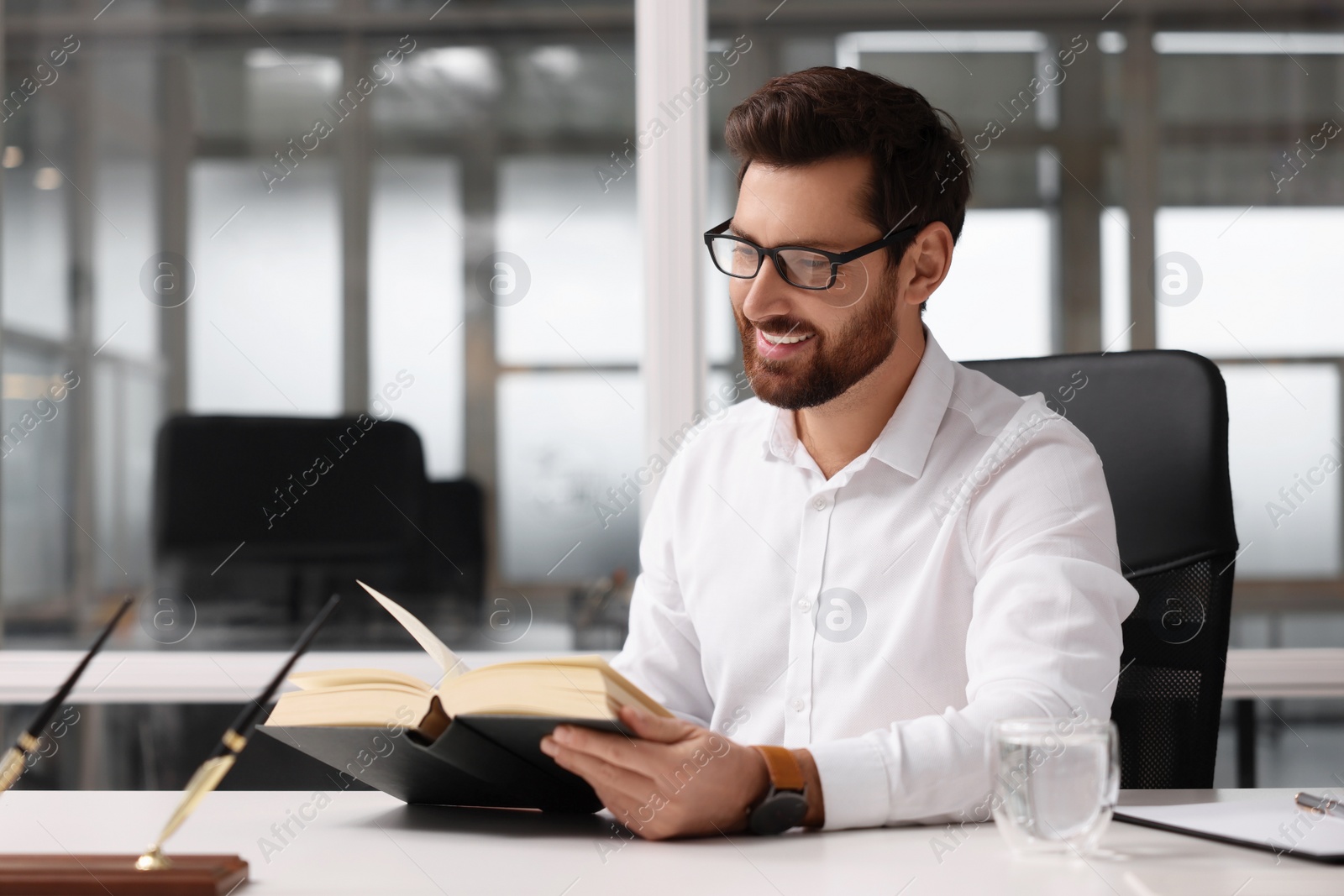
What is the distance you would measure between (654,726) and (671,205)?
1.54 metres

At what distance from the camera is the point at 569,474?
2396 millimetres

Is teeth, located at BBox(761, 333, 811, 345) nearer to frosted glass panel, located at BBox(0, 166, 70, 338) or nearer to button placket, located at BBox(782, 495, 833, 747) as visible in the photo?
button placket, located at BBox(782, 495, 833, 747)

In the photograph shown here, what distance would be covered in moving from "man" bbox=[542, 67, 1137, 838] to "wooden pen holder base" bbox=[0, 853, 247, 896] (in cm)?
57

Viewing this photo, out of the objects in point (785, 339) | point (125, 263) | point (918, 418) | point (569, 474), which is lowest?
point (569, 474)

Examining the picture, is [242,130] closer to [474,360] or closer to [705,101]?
[474,360]

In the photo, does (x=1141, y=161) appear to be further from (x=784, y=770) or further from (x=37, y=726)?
(x=37, y=726)

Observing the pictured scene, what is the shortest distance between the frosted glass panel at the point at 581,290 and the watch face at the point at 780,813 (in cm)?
150

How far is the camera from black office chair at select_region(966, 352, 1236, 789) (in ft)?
4.57

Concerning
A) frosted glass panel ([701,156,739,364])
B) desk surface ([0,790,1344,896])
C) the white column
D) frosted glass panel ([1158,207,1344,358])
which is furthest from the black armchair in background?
frosted glass panel ([1158,207,1344,358])

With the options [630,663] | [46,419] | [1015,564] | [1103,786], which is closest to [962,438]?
[1015,564]

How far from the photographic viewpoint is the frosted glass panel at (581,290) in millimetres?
2389

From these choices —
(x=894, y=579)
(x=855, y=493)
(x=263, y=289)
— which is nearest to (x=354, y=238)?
(x=263, y=289)

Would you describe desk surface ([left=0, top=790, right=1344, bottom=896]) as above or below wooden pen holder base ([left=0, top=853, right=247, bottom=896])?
below

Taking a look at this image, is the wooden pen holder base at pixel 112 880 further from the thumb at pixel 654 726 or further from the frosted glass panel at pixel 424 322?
the frosted glass panel at pixel 424 322
